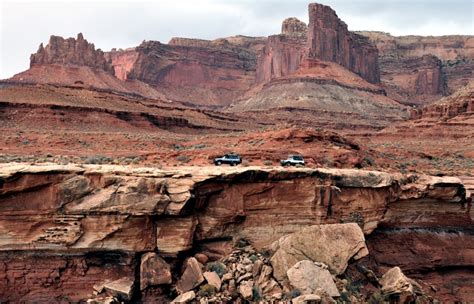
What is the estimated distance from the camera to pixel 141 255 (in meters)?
18.9

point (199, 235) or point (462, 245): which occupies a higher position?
point (199, 235)

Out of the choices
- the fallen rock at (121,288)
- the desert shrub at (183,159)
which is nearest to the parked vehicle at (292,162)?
the desert shrub at (183,159)

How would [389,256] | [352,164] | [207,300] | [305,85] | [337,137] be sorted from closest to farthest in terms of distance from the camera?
[207,300], [389,256], [352,164], [337,137], [305,85]

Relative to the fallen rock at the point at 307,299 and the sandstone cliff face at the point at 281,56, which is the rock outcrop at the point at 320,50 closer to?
the sandstone cliff face at the point at 281,56

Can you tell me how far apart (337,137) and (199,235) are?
601 inches

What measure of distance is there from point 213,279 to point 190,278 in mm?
929

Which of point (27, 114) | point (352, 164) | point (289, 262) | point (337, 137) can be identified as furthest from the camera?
point (27, 114)

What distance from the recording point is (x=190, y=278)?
1847 cm

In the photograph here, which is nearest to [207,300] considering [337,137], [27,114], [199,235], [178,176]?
[199,235]

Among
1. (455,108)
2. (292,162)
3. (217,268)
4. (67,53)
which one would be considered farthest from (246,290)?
(67,53)

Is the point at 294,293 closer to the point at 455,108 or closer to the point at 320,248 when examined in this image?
the point at 320,248

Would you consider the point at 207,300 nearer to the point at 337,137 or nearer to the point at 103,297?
the point at 103,297

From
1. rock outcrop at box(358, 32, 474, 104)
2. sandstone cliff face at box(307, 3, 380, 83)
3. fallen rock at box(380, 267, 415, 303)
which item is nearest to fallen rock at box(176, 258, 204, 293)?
fallen rock at box(380, 267, 415, 303)

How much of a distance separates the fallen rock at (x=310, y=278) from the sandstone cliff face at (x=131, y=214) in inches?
92.6
